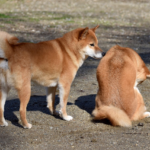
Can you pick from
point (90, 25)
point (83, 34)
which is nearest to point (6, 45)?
point (83, 34)

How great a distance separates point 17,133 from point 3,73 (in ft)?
2.70

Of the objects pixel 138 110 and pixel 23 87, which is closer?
pixel 23 87

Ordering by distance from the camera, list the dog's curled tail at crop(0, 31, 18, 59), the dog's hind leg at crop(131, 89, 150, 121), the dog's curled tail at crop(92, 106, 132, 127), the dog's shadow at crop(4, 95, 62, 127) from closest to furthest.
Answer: the dog's curled tail at crop(0, 31, 18, 59) < the dog's curled tail at crop(92, 106, 132, 127) < the dog's hind leg at crop(131, 89, 150, 121) < the dog's shadow at crop(4, 95, 62, 127)

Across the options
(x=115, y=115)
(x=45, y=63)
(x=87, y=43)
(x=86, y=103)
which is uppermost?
(x=87, y=43)

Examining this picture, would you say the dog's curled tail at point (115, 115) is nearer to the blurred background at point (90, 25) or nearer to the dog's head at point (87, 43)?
the dog's head at point (87, 43)

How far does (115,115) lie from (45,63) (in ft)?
3.97

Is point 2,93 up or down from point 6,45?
down

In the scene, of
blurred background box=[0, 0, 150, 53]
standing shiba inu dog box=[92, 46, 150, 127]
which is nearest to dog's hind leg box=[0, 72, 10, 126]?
standing shiba inu dog box=[92, 46, 150, 127]

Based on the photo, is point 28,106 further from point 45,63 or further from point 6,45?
point 6,45

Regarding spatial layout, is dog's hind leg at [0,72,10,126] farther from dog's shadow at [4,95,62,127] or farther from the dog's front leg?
the dog's front leg

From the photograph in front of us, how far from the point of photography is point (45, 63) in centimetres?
411

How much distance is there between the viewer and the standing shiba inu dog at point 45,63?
12.4 feet

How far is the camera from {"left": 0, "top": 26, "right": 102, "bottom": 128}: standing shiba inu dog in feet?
12.4

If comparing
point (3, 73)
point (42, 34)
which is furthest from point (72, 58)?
point (42, 34)
